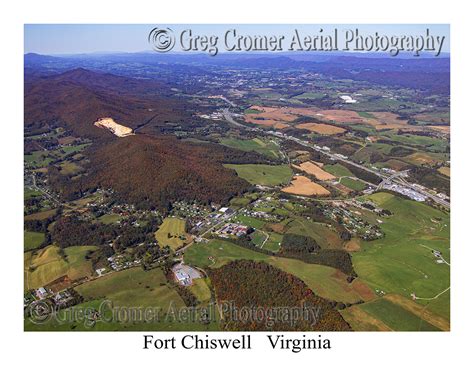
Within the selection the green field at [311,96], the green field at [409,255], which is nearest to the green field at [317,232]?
the green field at [409,255]

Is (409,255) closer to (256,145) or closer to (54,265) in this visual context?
(54,265)

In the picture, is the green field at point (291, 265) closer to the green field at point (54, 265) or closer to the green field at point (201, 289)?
the green field at point (201, 289)

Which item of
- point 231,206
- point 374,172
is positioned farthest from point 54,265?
point 374,172

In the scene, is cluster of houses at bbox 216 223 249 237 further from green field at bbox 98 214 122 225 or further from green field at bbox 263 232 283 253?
green field at bbox 98 214 122 225

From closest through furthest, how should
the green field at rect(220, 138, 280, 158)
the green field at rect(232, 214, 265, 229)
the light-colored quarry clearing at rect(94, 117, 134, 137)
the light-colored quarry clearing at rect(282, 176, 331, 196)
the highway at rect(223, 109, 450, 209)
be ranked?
the green field at rect(232, 214, 265, 229)
the highway at rect(223, 109, 450, 209)
the light-colored quarry clearing at rect(282, 176, 331, 196)
the green field at rect(220, 138, 280, 158)
the light-colored quarry clearing at rect(94, 117, 134, 137)

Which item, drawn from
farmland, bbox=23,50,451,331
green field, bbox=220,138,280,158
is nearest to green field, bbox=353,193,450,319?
farmland, bbox=23,50,451,331

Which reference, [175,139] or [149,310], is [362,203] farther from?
[175,139]

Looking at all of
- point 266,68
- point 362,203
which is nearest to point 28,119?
point 362,203

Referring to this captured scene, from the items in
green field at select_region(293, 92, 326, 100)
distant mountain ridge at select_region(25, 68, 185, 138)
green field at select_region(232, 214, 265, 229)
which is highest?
green field at select_region(293, 92, 326, 100)
